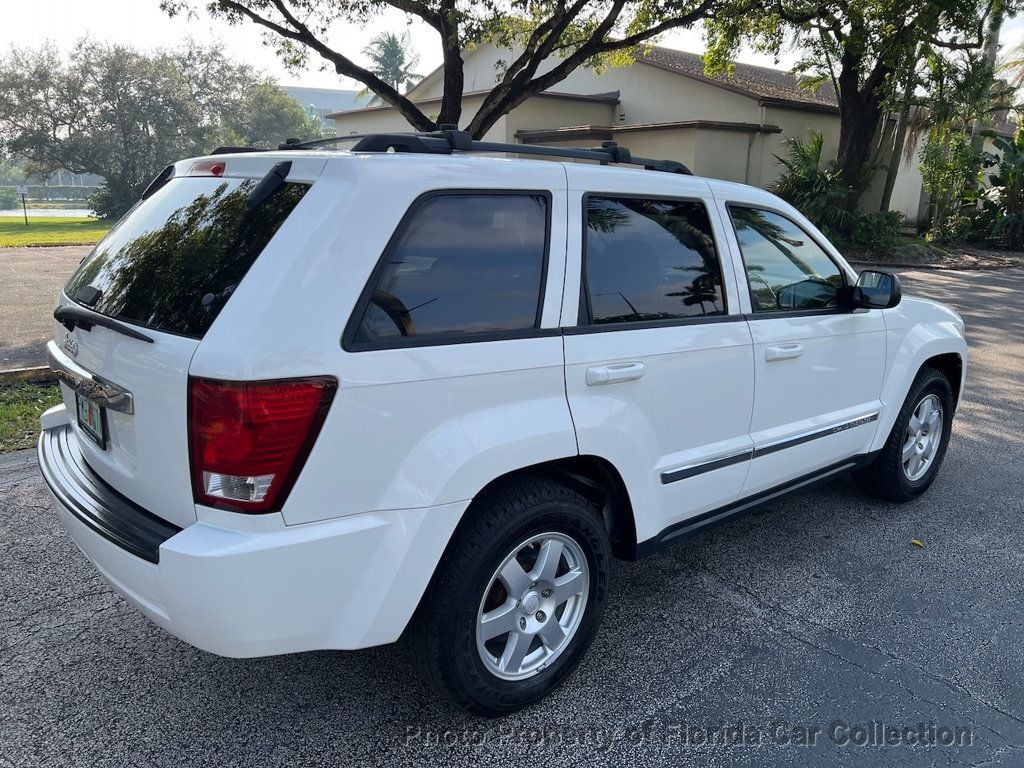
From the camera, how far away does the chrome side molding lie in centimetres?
243

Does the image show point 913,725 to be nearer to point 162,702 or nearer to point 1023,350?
point 162,702

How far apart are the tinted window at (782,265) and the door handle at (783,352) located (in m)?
0.18

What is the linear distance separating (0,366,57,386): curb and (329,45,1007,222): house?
565 inches

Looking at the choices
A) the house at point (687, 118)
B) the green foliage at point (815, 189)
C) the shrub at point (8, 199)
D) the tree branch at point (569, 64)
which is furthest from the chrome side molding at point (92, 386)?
the shrub at point (8, 199)

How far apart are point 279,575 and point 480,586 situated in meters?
0.65

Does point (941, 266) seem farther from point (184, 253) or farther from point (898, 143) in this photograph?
point (184, 253)

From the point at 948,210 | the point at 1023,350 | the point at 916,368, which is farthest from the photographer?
the point at 948,210

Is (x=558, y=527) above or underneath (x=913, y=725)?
above

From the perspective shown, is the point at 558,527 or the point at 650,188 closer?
the point at 558,527

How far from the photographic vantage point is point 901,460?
4.45 m

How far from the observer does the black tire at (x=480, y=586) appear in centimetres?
245

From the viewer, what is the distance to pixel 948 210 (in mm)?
21656

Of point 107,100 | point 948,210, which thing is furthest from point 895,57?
point 107,100

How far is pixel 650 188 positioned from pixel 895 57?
17487 mm
